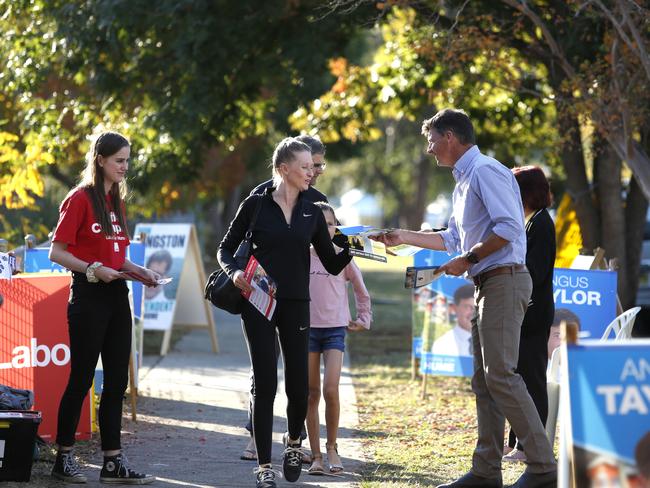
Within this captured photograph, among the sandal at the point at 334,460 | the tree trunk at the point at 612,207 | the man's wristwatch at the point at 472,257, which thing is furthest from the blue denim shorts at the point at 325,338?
the tree trunk at the point at 612,207

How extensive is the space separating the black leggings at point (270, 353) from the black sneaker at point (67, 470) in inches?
42.5

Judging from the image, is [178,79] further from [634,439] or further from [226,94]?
[634,439]

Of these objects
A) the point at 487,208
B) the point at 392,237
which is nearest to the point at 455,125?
the point at 487,208

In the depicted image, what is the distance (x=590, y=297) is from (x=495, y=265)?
3033 mm

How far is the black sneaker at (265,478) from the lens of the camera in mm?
5844

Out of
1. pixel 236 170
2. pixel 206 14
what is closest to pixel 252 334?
pixel 206 14

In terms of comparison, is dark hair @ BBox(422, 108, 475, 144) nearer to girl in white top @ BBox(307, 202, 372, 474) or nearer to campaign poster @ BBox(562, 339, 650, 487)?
girl in white top @ BBox(307, 202, 372, 474)

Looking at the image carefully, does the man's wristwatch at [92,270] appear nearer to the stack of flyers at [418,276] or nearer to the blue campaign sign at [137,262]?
the stack of flyers at [418,276]

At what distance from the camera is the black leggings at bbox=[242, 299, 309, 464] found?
5.80 m

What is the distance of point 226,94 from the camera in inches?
530

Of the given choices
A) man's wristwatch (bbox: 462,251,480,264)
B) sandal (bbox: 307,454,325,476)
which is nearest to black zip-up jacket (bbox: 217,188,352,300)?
man's wristwatch (bbox: 462,251,480,264)

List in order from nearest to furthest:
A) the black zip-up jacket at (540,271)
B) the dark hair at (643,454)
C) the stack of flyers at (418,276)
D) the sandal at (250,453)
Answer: the dark hair at (643,454), the stack of flyers at (418,276), the black zip-up jacket at (540,271), the sandal at (250,453)

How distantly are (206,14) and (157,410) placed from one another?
5074 mm

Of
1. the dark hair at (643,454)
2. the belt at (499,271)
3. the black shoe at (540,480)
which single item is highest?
the belt at (499,271)
